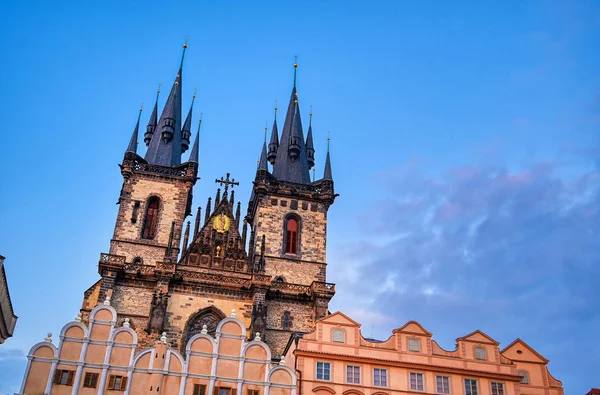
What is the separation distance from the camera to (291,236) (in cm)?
4653

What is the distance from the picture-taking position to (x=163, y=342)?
24.8 metres

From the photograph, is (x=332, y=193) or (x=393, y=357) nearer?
(x=393, y=357)

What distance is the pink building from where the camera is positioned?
2647 cm

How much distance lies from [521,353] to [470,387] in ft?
11.9

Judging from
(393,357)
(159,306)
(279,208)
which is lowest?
(393,357)

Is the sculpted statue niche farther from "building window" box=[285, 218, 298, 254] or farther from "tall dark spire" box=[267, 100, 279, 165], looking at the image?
"tall dark spire" box=[267, 100, 279, 165]

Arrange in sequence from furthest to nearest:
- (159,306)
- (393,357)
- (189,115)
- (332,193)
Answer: (189,115) < (332,193) < (159,306) < (393,357)

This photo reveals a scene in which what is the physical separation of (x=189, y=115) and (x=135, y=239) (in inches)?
568

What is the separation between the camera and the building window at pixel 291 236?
45903mm

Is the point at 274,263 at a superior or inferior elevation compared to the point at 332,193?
inferior

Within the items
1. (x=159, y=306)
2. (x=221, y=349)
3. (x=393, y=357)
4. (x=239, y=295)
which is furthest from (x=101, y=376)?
(x=239, y=295)

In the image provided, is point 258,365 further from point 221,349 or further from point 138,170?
point 138,170

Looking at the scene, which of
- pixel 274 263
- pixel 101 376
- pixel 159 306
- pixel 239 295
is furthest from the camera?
pixel 274 263

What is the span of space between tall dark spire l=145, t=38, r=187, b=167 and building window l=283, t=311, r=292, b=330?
49.2ft
